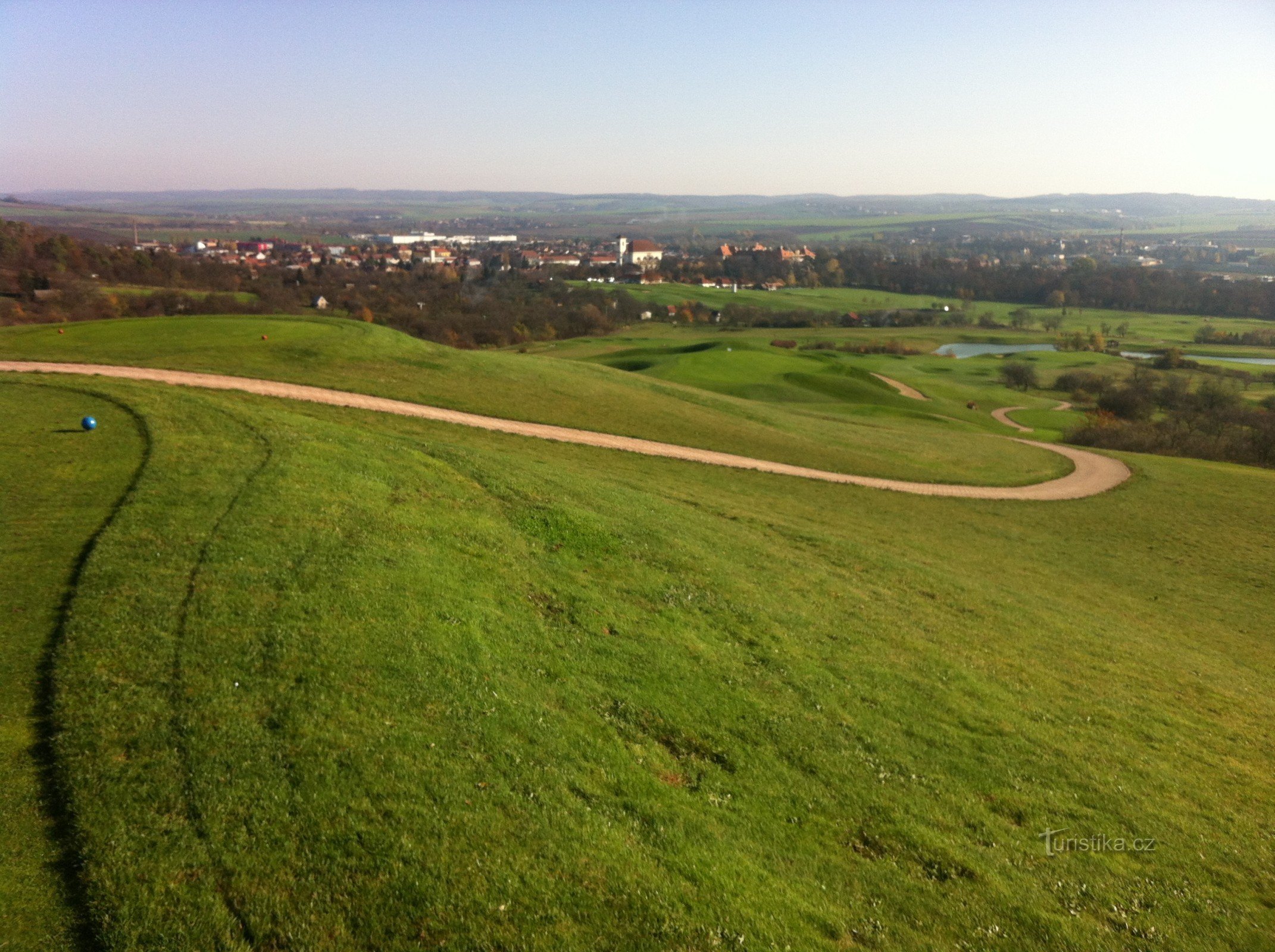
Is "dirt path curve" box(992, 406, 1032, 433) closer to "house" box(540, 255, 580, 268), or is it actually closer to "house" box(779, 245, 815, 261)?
"house" box(540, 255, 580, 268)

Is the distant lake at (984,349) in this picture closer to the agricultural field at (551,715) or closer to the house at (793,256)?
the house at (793,256)

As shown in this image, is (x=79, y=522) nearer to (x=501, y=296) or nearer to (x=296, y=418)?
(x=296, y=418)

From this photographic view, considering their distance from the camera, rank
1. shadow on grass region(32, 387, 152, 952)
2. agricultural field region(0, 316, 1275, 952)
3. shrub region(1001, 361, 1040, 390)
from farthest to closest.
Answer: shrub region(1001, 361, 1040, 390) < agricultural field region(0, 316, 1275, 952) < shadow on grass region(32, 387, 152, 952)

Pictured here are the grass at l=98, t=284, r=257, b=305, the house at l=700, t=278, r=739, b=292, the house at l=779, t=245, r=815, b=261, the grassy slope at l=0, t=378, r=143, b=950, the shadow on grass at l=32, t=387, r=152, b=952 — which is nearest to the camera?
the shadow on grass at l=32, t=387, r=152, b=952

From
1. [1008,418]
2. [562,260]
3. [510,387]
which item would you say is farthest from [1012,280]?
[510,387]

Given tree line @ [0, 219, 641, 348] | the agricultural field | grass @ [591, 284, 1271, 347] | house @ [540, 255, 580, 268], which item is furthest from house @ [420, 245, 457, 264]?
the agricultural field

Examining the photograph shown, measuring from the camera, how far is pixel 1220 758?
13.7m

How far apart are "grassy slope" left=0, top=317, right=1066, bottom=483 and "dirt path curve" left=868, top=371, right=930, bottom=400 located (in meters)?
23.7

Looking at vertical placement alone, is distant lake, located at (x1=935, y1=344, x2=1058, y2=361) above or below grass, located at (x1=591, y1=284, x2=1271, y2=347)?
below

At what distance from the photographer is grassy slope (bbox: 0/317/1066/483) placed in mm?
31328

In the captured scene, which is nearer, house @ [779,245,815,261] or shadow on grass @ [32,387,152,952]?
shadow on grass @ [32,387,152,952]

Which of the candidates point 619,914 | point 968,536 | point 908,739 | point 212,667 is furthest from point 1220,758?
point 212,667

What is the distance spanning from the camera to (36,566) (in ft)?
38.3

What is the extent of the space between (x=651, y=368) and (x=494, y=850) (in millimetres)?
57407
